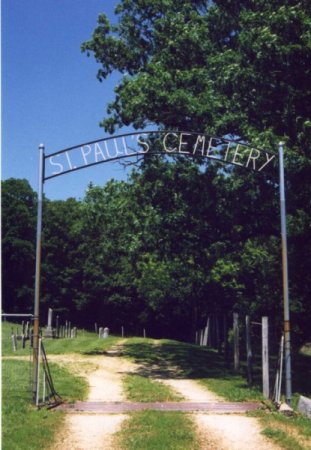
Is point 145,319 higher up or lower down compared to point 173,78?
lower down

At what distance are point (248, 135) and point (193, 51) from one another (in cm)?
602

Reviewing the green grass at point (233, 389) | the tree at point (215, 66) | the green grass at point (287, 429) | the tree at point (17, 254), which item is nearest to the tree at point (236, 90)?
the tree at point (215, 66)

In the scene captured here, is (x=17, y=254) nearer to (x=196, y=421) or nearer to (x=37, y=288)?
(x=37, y=288)

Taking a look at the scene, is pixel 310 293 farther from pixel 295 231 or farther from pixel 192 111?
pixel 192 111

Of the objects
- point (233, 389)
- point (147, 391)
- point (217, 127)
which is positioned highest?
point (217, 127)

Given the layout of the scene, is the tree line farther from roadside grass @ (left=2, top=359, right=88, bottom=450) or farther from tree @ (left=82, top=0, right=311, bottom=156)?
roadside grass @ (left=2, top=359, right=88, bottom=450)

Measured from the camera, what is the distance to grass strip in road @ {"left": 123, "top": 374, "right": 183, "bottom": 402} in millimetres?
15742

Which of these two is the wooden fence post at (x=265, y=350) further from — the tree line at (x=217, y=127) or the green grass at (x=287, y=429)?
the tree line at (x=217, y=127)

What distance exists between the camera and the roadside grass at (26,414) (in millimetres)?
10633

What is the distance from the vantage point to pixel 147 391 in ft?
56.1

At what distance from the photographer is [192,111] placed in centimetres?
2100

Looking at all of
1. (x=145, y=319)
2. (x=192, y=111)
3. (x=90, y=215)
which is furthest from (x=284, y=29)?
(x=145, y=319)

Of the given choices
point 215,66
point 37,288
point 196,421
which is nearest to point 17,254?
point 215,66

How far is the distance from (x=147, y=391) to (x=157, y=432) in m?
5.80
